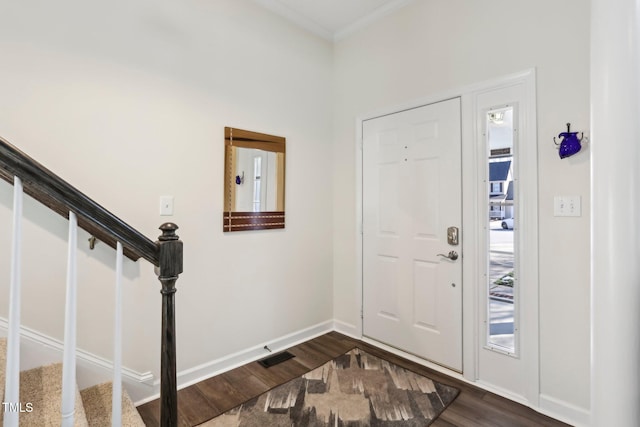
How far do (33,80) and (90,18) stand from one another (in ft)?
1.61

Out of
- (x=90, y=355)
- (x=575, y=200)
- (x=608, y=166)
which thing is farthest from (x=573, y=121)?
(x=90, y=355)

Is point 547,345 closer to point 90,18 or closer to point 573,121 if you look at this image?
point 573,121

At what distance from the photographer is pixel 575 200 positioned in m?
1.77

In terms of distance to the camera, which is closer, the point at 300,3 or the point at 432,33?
the point at 432,33

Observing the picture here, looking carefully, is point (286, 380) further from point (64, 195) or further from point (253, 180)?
point (64, 195)

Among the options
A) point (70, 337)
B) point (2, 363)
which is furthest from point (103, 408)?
point (70, 337)

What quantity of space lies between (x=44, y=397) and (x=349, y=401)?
1.58 m

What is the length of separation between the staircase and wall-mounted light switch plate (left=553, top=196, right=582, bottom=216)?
99.3 inches

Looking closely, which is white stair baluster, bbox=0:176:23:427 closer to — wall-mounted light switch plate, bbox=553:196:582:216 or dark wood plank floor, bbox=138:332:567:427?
dark wood plank floor, bbox=138:332:567:427

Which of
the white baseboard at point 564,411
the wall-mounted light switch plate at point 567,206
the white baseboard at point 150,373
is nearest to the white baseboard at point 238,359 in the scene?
the white baseboard at point 150,373

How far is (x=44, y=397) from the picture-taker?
4.61ft

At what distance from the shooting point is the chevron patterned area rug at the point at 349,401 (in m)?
1.80

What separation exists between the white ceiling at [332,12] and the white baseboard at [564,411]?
9.83 feet

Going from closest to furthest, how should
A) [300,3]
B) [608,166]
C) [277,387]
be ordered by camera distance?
[608,166] → [277,387] → [300,3]
